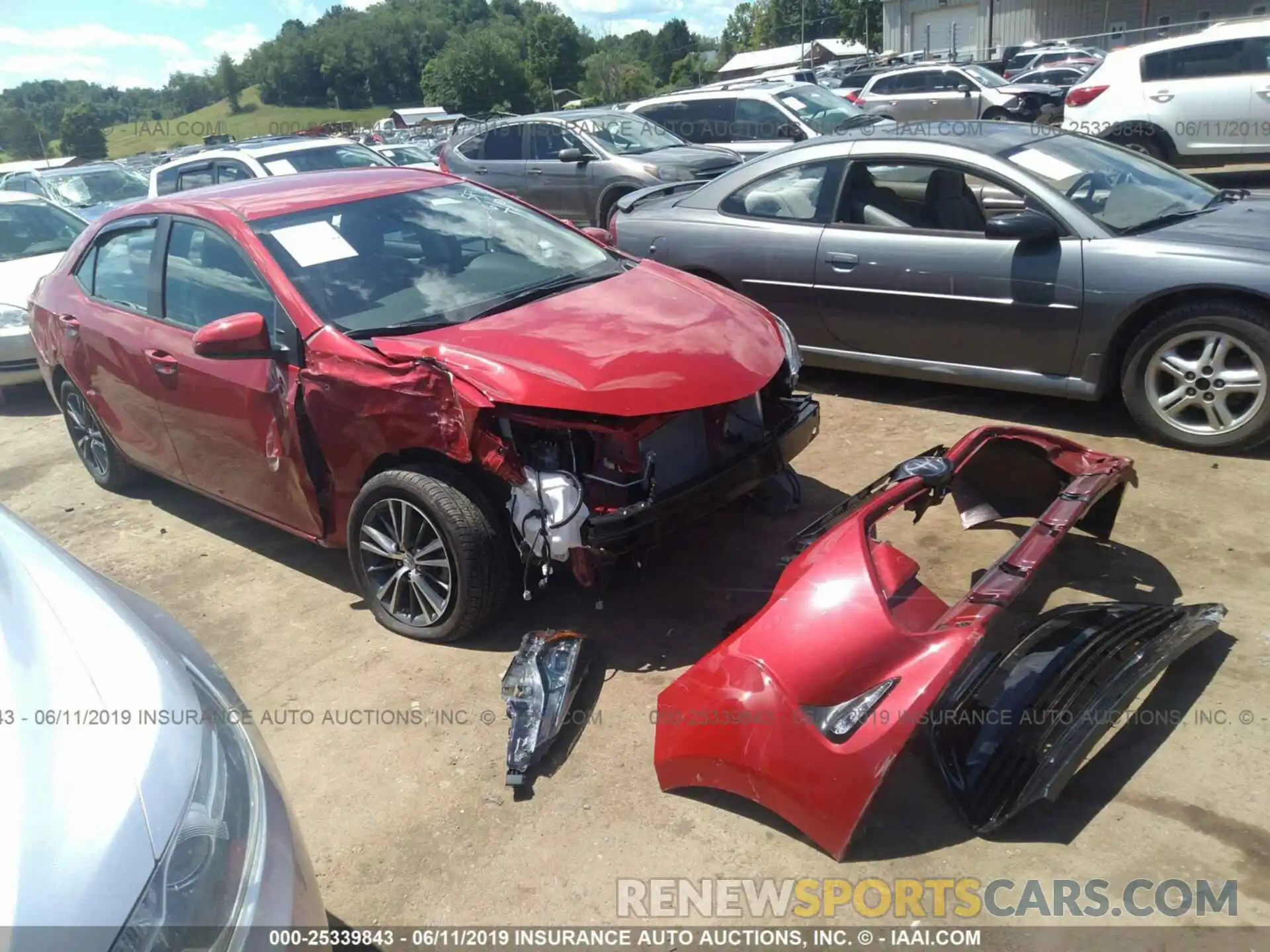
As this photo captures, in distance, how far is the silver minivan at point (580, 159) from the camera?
10562 mm

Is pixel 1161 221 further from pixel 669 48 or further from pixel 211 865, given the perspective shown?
pixel 669 48

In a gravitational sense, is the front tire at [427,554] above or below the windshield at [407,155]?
below

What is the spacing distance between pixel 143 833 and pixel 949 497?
3731mm

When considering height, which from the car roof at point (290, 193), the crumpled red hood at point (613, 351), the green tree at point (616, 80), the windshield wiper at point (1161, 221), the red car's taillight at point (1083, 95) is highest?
the car roof at point (290, 193)

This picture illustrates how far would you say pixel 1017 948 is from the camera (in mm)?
2314

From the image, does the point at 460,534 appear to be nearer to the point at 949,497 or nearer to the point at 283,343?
the point at 283,343

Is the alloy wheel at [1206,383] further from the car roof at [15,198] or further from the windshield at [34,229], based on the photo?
the car roof at [15,198]

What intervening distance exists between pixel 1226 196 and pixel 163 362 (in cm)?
570

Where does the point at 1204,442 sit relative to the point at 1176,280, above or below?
below

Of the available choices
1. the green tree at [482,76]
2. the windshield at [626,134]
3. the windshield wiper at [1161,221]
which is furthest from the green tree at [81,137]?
the windshield wiper at [1161,221]

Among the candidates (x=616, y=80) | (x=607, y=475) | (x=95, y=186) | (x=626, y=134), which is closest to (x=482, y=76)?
(x=616, y=80)

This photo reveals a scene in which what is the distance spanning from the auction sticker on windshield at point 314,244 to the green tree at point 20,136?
42341 millimetres

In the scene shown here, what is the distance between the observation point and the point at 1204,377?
15.1ft

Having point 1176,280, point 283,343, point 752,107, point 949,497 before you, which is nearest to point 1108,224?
point 1176,280
